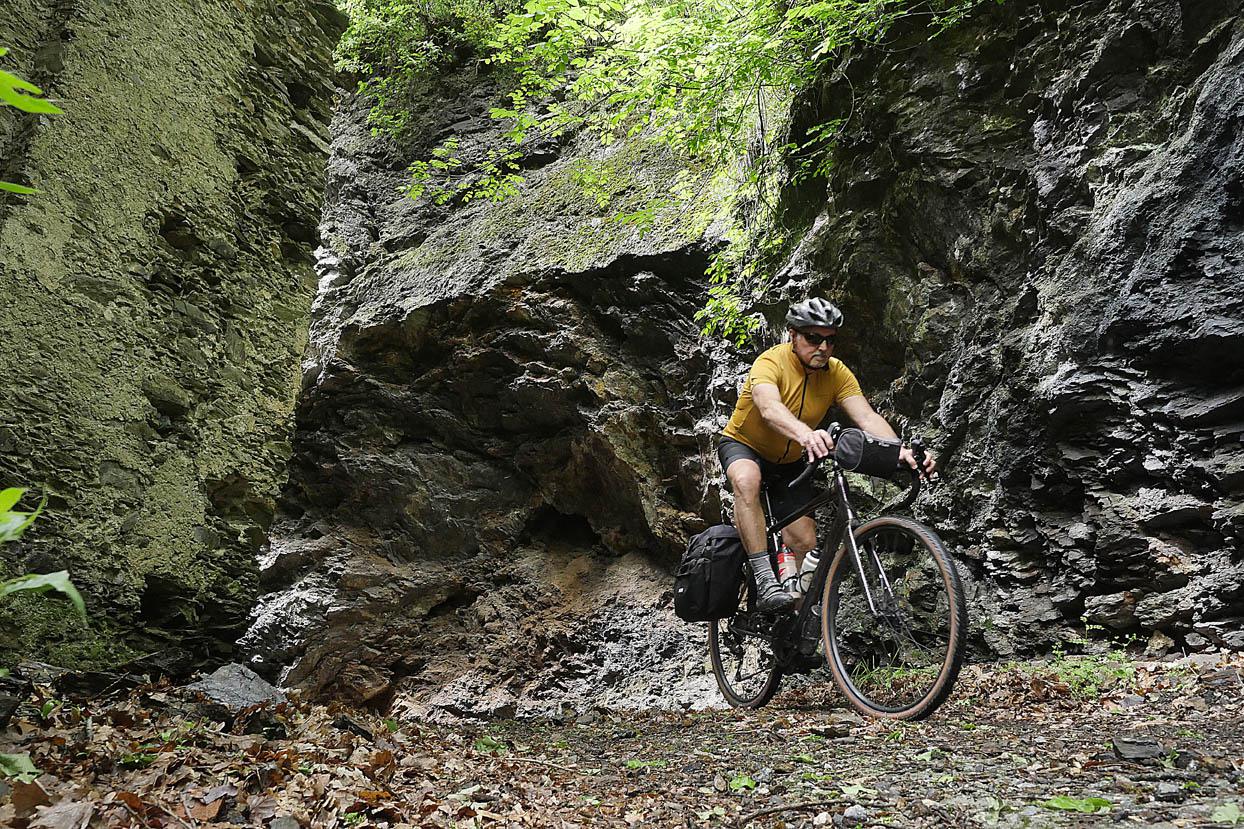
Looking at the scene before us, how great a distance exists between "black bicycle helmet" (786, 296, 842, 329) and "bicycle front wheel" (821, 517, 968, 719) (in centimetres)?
102

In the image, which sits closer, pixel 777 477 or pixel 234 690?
pixel 234 690

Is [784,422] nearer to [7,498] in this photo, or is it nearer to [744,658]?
[744,658]

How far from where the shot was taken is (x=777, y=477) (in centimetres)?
420

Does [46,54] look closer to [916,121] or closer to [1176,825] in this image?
[916,121]

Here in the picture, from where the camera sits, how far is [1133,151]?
396 centimetres

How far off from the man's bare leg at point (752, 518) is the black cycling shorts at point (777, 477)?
0.09 m

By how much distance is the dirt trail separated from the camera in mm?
1754

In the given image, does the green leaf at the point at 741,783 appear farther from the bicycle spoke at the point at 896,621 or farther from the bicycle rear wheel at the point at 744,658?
the bicycle rear wheel at the point at 744,658

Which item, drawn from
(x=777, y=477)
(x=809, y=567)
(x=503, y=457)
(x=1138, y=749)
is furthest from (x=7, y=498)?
(x=503, y=457)

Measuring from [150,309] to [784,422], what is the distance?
3.72 meters

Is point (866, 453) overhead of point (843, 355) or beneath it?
beneath

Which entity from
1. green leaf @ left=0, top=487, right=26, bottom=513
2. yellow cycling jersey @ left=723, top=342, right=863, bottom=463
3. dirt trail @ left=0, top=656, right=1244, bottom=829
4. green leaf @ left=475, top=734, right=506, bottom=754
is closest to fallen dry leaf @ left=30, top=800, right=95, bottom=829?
dirt trail @ left=0, top=656, right=1244, bottom=829

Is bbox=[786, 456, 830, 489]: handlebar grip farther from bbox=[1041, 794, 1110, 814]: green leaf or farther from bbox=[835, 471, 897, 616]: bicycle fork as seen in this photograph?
bbox=[1041, 794, 1110, 814]: green leaf

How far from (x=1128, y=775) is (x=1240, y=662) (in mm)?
1502
